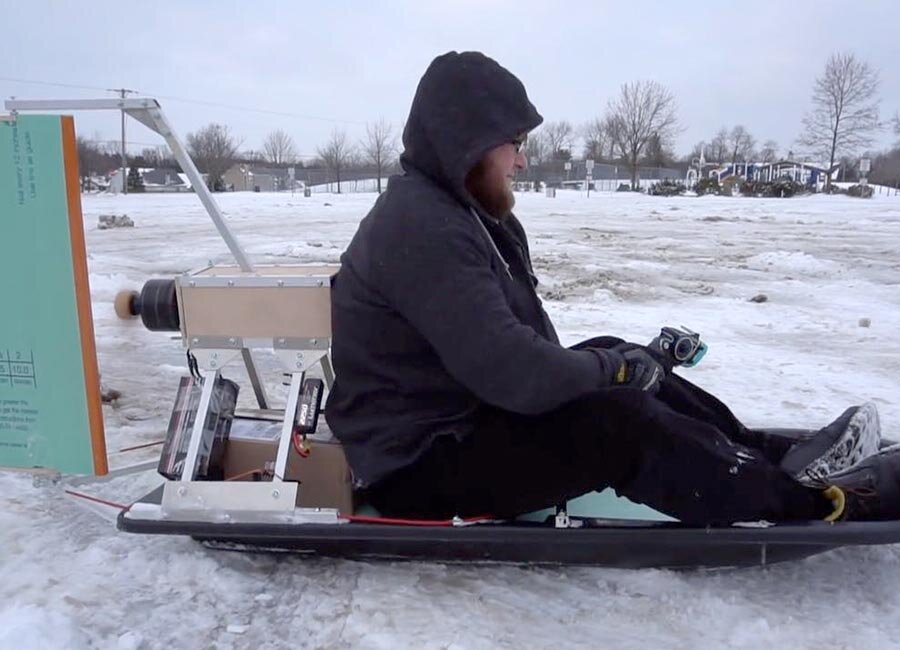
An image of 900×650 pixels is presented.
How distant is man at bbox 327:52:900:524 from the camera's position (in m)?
2.22

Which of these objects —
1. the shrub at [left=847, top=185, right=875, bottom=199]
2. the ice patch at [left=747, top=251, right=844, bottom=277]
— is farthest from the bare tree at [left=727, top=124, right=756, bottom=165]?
the ice patch at [left=747, top=251, right=844, bottom=277]

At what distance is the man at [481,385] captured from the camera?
2.22 meters

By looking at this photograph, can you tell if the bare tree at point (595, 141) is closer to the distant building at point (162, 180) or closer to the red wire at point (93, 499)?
the distant building at point (162, 180)

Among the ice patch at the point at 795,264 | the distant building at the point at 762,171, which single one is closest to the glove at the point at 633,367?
the ice patch at the point at 795,264

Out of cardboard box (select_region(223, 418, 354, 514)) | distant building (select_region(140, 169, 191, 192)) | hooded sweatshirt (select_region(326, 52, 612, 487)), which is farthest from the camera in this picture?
distant building (select_region(140, 169, 191, 192))

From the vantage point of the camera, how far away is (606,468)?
7.63ft

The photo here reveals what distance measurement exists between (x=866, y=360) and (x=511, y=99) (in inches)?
165

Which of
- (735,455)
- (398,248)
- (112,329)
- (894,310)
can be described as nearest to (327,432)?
(398,248)

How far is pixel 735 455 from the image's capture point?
2.37 m

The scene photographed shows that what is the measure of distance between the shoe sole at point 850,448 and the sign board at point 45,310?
2400 millimetres

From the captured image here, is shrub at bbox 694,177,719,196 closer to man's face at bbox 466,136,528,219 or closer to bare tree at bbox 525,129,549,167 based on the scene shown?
bare tree at bbox 525,129,549,167

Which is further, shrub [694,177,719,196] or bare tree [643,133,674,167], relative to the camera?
bare tree [643,133,674,167]

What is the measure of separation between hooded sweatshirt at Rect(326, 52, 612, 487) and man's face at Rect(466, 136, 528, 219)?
5 centimetres

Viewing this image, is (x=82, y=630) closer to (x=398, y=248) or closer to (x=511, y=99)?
(x=398, y=248)
